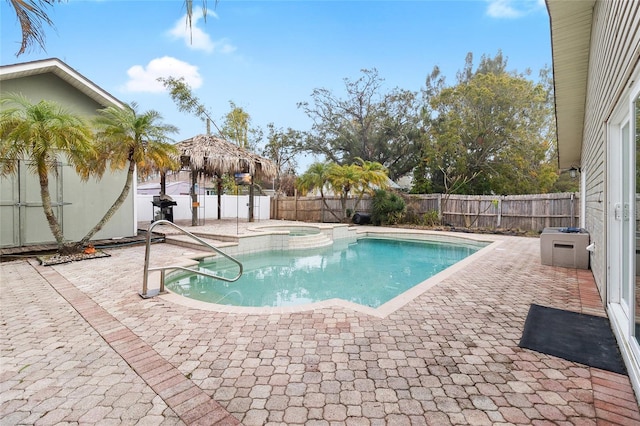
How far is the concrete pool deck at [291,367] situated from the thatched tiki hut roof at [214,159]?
8744 mm

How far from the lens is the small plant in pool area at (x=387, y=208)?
15.9 m

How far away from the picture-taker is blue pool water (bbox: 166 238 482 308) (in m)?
5.64

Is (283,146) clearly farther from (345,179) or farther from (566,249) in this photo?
(566,249)

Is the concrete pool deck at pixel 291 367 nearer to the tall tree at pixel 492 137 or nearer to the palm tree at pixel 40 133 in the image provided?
the palm tree at pixel 40 133

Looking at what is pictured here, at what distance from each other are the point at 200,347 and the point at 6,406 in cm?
133

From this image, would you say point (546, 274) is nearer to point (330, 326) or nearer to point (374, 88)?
point (330, 326)

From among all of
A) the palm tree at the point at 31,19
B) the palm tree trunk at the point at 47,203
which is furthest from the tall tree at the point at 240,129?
the palm tree at the point at 31,19

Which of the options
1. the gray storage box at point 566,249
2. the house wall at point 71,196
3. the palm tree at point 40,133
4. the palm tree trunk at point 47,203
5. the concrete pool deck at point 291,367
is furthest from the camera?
the house wall at point 71,196

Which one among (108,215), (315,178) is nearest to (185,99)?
(315,178)

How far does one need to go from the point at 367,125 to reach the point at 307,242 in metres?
14.8

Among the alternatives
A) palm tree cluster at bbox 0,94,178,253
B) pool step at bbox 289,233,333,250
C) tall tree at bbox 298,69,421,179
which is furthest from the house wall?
tall tree at bbox 298,69,421,179

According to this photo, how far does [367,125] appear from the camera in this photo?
22.8 metres

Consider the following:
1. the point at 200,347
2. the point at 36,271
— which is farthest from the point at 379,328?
the point at 36,271

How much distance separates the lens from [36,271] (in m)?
6.07
